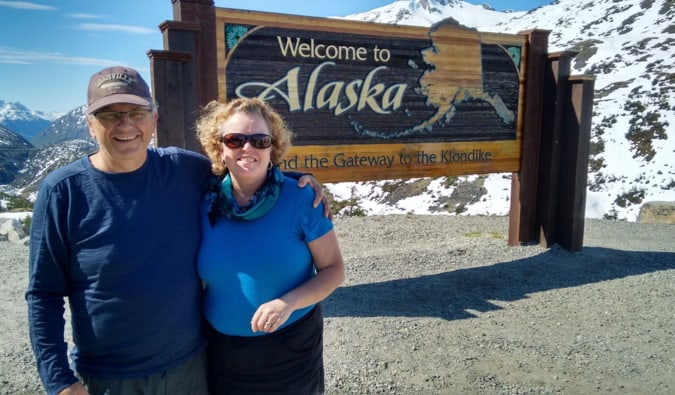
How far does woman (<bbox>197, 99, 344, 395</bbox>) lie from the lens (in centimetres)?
199

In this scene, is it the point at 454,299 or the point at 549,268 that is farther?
the point at 549,268

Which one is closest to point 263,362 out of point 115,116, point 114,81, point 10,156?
point 115,116

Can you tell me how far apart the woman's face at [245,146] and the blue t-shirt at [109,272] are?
278 mm

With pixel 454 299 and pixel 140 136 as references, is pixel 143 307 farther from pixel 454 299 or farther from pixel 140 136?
pixel 454 299

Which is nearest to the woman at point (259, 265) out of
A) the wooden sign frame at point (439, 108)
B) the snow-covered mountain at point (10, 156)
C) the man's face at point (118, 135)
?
the man's face at point (118, 135)

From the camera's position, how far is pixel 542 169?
7207mm

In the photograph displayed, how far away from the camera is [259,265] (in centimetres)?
197

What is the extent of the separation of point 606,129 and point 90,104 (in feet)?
83.9

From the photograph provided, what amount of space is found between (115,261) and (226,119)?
2.36 feet

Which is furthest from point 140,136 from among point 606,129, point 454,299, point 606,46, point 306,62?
point 606,46

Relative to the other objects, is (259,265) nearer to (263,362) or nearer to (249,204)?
(249,204)

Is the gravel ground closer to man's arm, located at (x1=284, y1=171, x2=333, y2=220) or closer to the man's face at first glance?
man's arm, located at (x1=284, y1=171, x2=333, y2=220)

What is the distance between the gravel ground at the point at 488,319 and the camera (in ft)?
12.3

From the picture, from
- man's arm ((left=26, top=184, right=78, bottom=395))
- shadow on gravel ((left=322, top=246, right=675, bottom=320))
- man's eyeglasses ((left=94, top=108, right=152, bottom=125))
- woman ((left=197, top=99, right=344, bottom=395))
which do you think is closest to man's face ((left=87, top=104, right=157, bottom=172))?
man's eyeglasses ((left=94, top=108, right=152, bottom=125))
